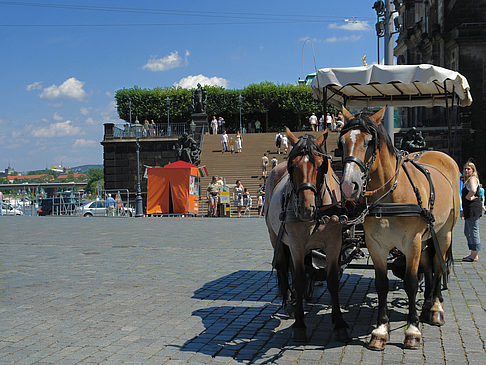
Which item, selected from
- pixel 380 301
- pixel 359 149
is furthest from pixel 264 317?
pixel 359 149

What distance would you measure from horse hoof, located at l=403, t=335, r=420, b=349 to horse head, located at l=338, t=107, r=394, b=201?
130cm

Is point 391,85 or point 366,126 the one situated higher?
point 391,85

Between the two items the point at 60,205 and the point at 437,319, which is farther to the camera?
the point at 60,205

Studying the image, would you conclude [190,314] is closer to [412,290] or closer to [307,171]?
[307,171]

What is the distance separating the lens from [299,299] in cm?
518

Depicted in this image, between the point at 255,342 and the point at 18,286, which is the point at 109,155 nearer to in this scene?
the point at 18,286

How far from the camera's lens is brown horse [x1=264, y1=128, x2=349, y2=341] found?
4891 millimetres

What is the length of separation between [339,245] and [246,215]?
2231 cm

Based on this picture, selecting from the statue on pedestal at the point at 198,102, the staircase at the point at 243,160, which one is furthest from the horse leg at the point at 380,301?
the statue on pedestal at the point at 198,102

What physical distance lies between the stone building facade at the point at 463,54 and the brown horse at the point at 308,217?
102ft

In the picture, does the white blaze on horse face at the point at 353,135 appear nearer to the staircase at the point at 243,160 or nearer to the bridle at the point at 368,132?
the bridle at the point at 368,132

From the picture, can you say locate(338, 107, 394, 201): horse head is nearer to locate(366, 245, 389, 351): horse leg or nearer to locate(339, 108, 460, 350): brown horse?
locate(339, 108, 460, 350): brown horse

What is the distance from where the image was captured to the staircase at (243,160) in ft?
109

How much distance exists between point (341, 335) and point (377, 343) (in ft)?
1.22
